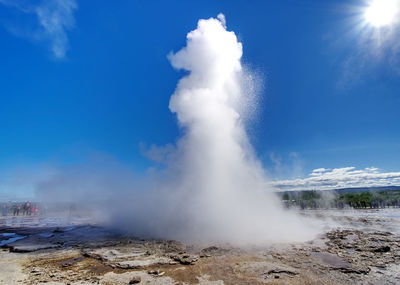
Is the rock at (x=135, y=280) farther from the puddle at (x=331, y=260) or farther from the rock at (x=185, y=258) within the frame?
the puddle at (x=331, y=260)

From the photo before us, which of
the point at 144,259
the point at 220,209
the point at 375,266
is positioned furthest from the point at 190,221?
the point at 375,266

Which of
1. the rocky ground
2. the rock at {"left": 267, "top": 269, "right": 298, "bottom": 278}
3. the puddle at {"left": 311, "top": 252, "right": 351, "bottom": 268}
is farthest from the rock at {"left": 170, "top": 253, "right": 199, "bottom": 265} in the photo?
the puddle at {"left": 311, "top": 252, "right": 351, "bottom": 268}

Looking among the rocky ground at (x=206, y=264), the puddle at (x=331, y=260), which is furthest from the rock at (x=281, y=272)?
the puddle at (x=331, y=260)

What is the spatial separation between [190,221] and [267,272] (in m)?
9.16

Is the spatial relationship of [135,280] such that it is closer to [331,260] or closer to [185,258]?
[185,258]

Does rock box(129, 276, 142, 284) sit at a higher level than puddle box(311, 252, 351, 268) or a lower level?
lower

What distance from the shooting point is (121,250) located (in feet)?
30.4

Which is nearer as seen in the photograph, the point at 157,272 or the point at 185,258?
the point at 157,272

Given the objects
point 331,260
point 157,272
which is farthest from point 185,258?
point 331,260

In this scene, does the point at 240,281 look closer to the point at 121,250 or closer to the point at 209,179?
the point at 121,250

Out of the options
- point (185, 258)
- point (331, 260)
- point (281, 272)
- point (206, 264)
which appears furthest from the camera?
point (185, 258)

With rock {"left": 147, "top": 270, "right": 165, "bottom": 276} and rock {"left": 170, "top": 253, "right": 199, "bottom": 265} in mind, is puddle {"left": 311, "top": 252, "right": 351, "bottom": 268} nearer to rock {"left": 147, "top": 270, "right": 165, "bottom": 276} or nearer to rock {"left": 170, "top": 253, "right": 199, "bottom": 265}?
rock {"left": 170, "top": 253, "right": 199, "bottom": 265}

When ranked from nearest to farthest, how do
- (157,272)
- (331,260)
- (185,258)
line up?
(157,272), (331,260), (185,258)

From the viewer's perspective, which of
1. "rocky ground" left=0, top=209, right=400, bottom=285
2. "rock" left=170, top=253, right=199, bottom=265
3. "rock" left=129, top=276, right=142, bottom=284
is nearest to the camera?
"rock" left=129, top=276, right=142, bottom=284
